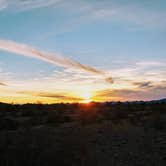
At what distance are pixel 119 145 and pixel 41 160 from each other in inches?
204

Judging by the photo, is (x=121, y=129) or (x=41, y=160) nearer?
(x=41, y=160)

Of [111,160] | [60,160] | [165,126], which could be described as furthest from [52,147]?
[165,126]

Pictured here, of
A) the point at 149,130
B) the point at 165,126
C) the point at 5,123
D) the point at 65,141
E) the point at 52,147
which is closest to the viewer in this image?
the point at 52,147

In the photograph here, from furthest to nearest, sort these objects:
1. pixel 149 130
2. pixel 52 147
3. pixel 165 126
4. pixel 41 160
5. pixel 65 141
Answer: pixel 165 126, pixel 149 130, pixel 65 141, pixel 52 147, pixel 41 160

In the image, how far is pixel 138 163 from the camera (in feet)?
43.9

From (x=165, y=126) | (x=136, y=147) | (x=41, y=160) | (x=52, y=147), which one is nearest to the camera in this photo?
(x=41, y=160)

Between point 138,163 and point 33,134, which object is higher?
point 33,134

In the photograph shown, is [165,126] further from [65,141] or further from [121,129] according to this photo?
[65,141]

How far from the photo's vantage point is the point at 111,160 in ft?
45.1

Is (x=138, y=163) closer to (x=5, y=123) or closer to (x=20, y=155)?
(x=20, y=155)

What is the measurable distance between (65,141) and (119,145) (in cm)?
291

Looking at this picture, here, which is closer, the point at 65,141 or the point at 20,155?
the point at 20,155

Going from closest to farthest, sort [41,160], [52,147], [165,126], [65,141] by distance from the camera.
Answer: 1. [41,160]
2. [52,147]
3. [65,141]
4. [165,126]

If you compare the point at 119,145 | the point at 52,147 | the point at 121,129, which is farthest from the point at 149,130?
the point at 52,147
